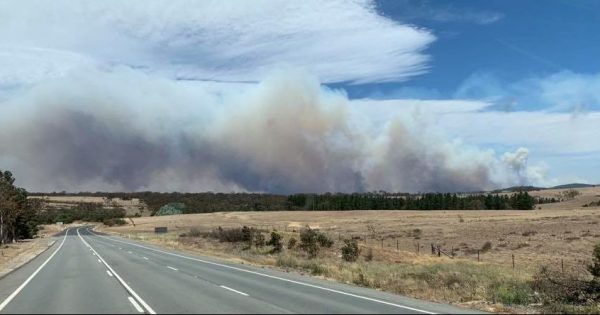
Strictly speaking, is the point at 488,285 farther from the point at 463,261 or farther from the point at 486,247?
the point at 486,247

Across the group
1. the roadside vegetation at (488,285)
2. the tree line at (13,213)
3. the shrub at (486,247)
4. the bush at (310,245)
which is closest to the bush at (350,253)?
the bush at (310,245)

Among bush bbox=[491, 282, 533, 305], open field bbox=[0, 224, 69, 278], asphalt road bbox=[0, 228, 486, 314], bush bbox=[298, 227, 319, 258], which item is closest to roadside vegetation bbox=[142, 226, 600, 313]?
bush bbox=[491, 282, 533, 305]

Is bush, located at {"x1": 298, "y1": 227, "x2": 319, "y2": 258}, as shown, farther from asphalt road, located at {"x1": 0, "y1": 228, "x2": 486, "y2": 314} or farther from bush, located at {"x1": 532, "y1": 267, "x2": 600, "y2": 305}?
bush, located at {"x1": 532, "y1": 267, "x2": 600, "y2": 305}

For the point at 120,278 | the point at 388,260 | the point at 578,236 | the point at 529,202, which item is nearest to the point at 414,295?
the point at 120,278

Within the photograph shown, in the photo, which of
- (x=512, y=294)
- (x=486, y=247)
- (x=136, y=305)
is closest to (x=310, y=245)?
(x=486, y=247)

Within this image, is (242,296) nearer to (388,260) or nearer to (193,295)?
(193,295)

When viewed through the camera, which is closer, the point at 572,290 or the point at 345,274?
the point at 572,290

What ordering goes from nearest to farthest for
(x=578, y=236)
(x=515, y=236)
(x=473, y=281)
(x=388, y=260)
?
1. (x=473, y=281)
2. (x=388, y=260)
3. (x=578, y=236)
4. (x=515, y=236)

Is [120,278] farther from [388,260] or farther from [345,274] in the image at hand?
[388,260]

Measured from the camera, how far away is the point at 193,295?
59.3ft

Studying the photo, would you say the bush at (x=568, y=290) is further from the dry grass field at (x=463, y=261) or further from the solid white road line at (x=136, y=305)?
the solid white road line at (x=136, y=305)

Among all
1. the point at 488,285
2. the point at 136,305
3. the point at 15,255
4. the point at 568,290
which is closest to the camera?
the point at 136,305

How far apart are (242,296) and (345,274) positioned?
11.0 metres

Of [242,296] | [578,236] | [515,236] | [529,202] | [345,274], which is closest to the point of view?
[242,296]
